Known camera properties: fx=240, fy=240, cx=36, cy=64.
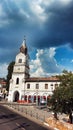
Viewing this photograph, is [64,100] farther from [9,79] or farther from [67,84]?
[9,79]

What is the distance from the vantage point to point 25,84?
87188 mm

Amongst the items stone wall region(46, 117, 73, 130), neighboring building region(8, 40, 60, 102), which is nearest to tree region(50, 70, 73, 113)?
stone wall region(46, 117, 73, 130)

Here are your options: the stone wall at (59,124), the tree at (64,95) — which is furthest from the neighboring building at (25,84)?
the stone wall at (59,124)

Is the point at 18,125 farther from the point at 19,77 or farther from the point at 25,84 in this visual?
the point at 19,77

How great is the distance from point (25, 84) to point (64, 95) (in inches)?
2184

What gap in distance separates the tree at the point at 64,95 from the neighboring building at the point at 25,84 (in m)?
49.1

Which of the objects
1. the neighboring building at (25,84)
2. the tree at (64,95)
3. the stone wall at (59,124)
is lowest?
the stone wall at (59,124)

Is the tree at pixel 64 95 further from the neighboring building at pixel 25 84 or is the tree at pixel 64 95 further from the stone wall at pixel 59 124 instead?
the neighboring building at pixel 25 84

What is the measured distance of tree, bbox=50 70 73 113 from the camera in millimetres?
32031

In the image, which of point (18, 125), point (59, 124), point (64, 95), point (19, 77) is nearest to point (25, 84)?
point (19, 77)

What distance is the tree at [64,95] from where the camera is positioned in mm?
32031

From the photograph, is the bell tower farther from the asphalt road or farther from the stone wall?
the stone wall

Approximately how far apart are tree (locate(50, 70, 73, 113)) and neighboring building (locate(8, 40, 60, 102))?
4914cm

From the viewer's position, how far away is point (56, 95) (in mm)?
33375
